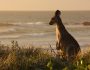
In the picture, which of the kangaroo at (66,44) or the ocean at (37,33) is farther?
the ocean at (37,33)

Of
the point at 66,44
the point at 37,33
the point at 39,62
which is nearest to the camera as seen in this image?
the point at 39,62

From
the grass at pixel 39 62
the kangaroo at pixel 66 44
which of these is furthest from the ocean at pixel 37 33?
the grass at pixel 39 62

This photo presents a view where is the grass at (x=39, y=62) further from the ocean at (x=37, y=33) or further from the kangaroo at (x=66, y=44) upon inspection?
the ocean at (x=37, y=33)

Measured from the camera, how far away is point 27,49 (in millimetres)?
9156

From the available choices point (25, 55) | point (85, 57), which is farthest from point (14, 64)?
point (85, 57)

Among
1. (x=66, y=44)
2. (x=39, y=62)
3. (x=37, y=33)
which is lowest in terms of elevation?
(x=37, y=33)

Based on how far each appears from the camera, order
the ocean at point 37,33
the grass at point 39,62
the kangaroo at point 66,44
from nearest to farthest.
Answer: the grass at point 39,62
the kangaroo at point 66,44
the ocean at point 37,33

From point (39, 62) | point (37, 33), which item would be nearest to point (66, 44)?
point (39, 62)

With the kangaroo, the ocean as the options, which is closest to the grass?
the kangaroo

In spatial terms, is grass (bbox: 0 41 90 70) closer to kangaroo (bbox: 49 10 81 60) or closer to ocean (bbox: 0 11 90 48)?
kangaroo (bbox: 49 10 81 60)

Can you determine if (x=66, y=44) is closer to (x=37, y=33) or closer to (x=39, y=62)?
(x=39, y=62)

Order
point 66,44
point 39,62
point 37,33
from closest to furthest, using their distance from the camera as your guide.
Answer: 1. point 39,62
2. point 66,44
3. point 37,33

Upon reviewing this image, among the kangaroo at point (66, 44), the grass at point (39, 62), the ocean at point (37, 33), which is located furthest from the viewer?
the ocean at point (37, 33)

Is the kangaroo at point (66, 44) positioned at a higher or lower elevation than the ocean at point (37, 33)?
higher
